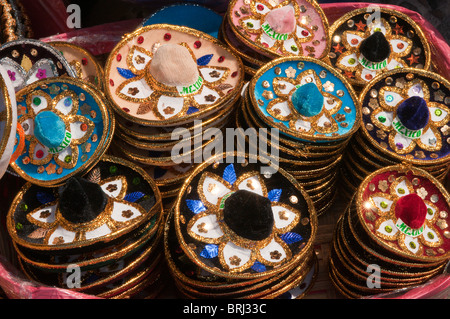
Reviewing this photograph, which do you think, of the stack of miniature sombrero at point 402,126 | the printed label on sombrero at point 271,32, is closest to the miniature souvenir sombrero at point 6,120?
the printed label on sombrero at point 271,32

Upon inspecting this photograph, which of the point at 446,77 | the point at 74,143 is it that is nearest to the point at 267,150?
the point at 74,143

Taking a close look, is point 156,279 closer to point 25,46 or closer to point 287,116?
point 287,116

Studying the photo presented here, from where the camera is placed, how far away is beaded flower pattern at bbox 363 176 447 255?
1.84 metres

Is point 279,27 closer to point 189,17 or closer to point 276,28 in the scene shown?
point 276,28

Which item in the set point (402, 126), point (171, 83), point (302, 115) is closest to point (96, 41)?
point (171, 83)

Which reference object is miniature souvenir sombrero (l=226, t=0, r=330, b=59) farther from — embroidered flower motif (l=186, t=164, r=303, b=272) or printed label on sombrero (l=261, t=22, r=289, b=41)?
embroidered flower motif (l=186, t=164, r=303, b=272)

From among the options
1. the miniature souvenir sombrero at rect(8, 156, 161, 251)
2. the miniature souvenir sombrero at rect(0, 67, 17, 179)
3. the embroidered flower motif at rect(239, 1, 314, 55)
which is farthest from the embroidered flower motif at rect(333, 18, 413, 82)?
the miniature souvenir sombrero at rect(0, 67, 17, 179)

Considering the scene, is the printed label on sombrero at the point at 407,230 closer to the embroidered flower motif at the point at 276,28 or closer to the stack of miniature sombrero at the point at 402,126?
the stack of miniature sombrero at the point at 402,126

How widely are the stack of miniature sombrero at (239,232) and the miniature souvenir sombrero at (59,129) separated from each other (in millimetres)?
411

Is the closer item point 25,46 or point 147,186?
point 147,186

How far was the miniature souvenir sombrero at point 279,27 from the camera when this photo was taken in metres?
2.17

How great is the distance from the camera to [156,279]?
6.56ft

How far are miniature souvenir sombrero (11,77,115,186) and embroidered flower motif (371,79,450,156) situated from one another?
1165 millimetres

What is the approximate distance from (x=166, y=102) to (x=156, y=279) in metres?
0.72
